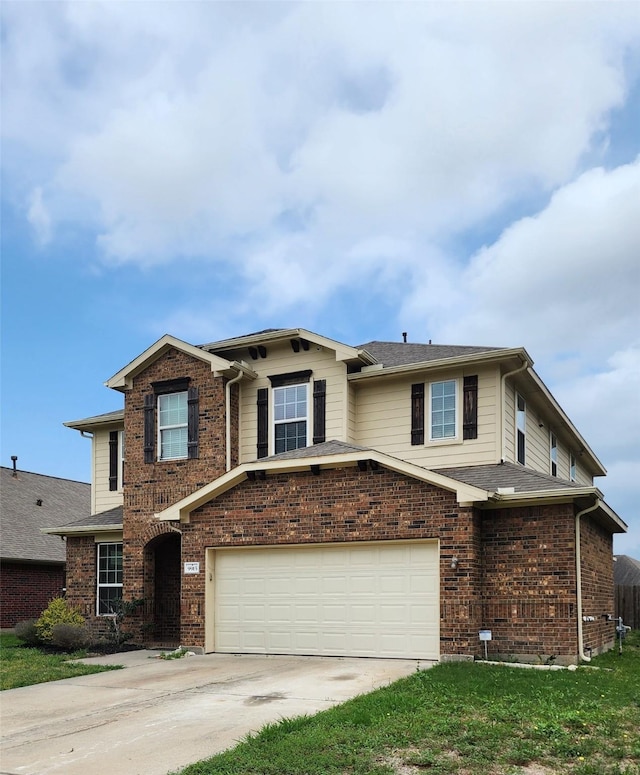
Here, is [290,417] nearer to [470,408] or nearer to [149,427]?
[149,427]

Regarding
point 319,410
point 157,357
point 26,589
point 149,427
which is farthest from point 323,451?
point 26,589

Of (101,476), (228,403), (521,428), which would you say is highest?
(228,403)

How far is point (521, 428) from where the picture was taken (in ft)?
59.2

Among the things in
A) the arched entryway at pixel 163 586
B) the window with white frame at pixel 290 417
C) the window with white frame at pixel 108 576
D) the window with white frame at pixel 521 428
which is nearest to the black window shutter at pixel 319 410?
the window with white frame at pixel 290 417

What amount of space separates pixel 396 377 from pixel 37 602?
15.8m

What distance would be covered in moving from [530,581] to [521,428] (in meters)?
4.95

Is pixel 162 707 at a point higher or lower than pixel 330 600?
lower

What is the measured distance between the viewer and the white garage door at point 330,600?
14.3 meters

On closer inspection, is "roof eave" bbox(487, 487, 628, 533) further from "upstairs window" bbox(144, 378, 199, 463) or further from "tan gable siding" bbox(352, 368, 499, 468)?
"upstairs window" bbox(144, 378, 199, 463)

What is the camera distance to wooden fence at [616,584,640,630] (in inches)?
935

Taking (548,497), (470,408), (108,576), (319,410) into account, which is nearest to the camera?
(548,497)

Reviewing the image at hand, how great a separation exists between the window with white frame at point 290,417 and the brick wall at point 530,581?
5.40 meters

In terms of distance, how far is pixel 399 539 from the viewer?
14461 millimetres

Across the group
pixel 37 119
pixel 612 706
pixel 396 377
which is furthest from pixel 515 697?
pixel 37 119
